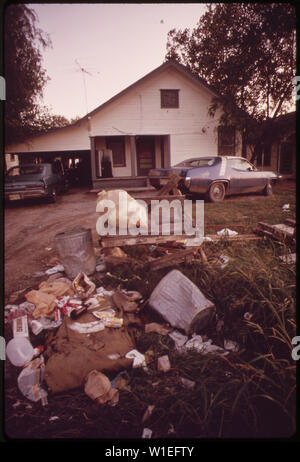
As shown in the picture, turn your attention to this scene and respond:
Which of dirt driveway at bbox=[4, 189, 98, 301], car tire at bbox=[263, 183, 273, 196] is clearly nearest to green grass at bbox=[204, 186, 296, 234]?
car tire at bbox=[263, 183, 273, 196]

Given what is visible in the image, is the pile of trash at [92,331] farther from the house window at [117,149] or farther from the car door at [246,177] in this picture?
the house window at [117,149]

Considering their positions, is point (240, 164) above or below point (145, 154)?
below

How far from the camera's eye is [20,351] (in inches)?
89.0

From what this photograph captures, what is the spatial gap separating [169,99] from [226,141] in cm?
390

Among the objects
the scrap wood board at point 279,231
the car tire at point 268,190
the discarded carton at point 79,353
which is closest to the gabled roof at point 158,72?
the car tire at point 268,190

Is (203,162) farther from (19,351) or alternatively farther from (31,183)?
(19,351)

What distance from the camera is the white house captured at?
1339 cm

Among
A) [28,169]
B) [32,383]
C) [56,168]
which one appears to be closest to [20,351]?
[32,383]

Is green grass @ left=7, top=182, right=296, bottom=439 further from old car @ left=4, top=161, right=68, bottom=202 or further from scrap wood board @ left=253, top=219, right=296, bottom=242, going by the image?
old car @ left=4, top=161, right=68, bottom=202

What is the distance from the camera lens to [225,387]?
6.13ft
